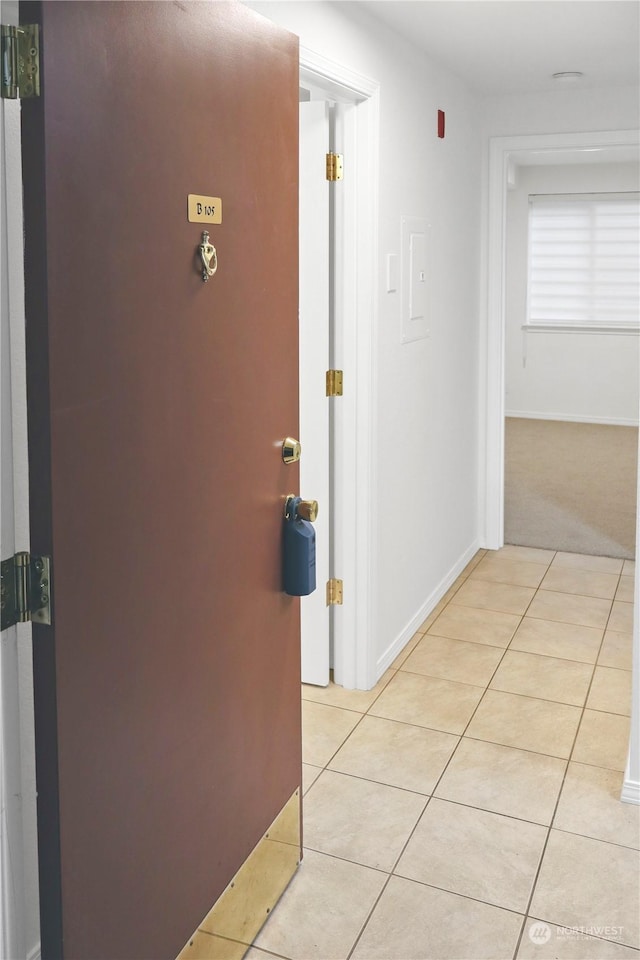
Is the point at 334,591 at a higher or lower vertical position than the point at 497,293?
lower

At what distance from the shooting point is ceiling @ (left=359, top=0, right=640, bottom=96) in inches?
123

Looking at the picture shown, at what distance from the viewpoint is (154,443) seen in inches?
64.9

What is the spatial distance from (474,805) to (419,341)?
1896 millimetres

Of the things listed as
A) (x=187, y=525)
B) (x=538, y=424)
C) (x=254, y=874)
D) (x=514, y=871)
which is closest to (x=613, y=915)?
(x=514, y=871)

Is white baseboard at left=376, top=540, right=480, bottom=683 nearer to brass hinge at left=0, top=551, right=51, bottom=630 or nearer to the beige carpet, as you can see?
the beige carpet

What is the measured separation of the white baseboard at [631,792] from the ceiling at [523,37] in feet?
8.23

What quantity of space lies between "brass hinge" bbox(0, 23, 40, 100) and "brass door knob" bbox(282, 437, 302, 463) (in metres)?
1.01

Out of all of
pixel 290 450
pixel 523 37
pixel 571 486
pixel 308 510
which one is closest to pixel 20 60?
pixel 290 450

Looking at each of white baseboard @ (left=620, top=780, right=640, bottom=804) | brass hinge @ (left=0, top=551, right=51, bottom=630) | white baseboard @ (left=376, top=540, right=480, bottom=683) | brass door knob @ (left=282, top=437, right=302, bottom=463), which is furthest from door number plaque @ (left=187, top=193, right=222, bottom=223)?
white baseboard @ (left=376, top=540, right=480, bottom=683)

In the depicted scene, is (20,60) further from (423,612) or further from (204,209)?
(423,612)

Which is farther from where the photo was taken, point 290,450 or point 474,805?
point 474,805

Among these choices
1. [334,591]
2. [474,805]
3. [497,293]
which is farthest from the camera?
[497,293]

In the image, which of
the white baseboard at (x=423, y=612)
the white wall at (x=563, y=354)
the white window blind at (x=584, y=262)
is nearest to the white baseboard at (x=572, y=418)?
the white wall at (x=563, y=354)

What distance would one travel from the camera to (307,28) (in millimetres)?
2656
